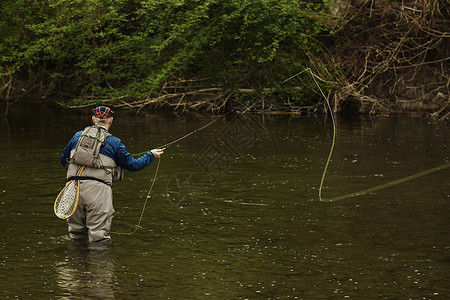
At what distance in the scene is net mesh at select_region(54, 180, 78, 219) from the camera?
295 inches

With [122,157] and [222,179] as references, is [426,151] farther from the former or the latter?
[122,157]

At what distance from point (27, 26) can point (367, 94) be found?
913cm

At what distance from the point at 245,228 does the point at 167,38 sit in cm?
1339

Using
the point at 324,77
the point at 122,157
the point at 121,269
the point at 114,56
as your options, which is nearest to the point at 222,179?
the point at 122,157

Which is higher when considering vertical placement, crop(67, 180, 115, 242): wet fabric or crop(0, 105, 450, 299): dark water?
crop(67, 180, 115, 242): wet fabric

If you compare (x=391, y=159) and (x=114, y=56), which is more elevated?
(x=114, y=56)

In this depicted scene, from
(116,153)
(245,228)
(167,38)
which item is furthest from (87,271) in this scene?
(167,38)

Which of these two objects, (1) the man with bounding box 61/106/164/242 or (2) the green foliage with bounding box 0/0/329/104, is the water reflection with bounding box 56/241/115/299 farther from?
(2) the green foliage with bounding box 0/0/329/104

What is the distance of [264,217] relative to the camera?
29.7ft

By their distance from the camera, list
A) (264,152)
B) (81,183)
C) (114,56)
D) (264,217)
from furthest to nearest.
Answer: (114,56), (264,152), (264,217), (81,183)

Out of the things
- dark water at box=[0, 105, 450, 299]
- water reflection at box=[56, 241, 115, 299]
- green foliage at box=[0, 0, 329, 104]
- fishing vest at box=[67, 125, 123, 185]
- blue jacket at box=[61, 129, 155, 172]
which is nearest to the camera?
water reflection at box=[56, 241, 115, 299]

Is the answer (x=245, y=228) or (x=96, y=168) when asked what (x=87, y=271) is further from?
(x=245, y=228)

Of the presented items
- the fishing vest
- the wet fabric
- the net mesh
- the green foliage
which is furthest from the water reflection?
the green foliage

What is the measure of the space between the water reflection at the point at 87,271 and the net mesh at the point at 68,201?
0.34 m
